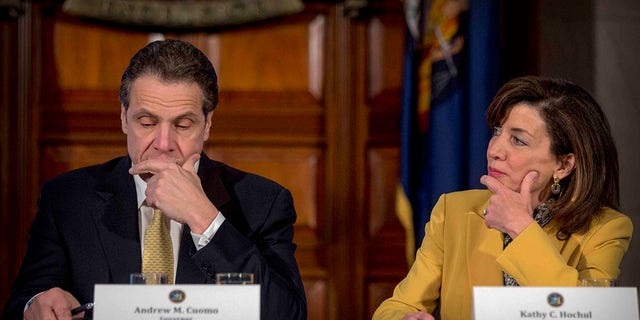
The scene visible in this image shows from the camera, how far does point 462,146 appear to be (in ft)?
12.0

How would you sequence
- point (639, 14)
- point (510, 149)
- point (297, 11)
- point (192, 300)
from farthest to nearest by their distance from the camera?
point (297, 11), point (639, 14), point (510, 149), point (192, 300)

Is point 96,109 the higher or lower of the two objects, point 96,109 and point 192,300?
the higher

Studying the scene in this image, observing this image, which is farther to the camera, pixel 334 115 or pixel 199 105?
pixel 334 115

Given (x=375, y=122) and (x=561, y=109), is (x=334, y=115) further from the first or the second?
(x=561, y=109)

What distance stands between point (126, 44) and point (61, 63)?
0.98ft

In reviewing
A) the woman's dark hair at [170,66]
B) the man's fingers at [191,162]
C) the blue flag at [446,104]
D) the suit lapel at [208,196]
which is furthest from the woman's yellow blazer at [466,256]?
the blue flag at [446,104]

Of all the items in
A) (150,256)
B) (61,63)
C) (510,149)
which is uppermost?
(61,63)

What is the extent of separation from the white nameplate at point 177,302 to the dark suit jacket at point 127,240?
0.37 metres

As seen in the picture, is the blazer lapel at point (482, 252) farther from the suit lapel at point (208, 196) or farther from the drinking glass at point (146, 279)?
the drinking glass at point (146, 279)

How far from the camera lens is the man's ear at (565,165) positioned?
2.49 m

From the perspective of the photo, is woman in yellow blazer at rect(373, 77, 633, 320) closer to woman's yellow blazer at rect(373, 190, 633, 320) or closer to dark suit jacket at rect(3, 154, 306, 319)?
woman's yellow blazer at rect(373, 190, 633, 320)

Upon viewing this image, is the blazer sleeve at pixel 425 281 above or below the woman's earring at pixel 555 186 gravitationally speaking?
below

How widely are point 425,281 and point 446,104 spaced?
4.37ft

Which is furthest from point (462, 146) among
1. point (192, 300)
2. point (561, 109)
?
point (192, 300)
